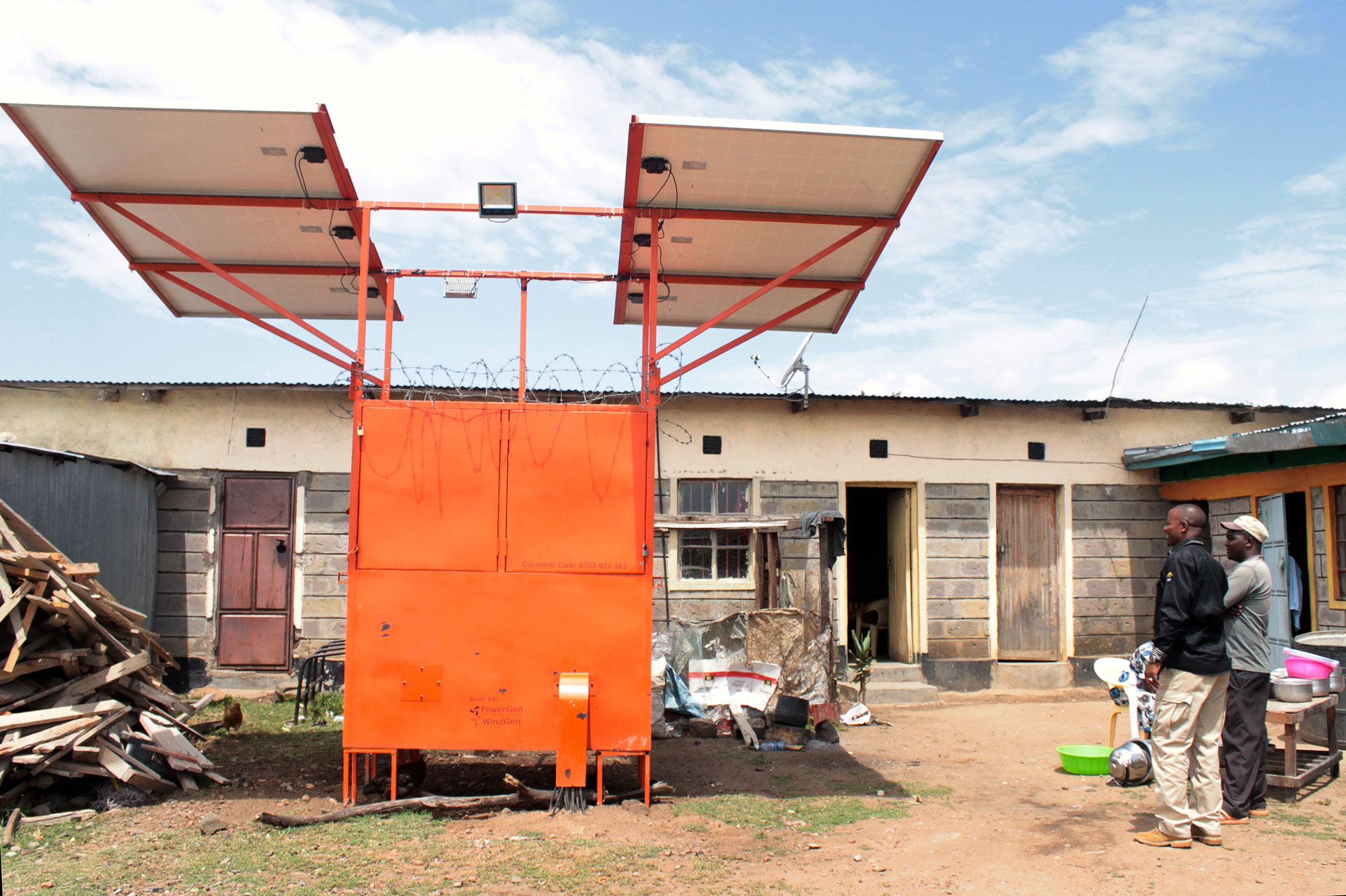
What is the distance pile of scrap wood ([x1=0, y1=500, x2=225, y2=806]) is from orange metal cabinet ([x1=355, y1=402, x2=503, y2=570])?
199 cm

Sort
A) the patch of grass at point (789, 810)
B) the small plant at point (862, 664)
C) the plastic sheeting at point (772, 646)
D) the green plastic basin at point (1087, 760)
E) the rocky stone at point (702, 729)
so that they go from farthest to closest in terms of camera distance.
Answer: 1. the small plant at point (862, 664)
2. the plastic sheeting at point (772, 646)
3. the rocky stone at point (702, 729)
4. the green plastic basin at point (1087, 760)
5. the patch of grass at point (789, 810)

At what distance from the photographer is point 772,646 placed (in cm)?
955

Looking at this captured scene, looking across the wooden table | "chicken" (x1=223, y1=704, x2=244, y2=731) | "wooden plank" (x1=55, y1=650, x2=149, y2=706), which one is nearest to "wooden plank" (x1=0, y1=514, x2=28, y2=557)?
"wooden plank" (x1=55, y1=650, x2=149, y2=706)

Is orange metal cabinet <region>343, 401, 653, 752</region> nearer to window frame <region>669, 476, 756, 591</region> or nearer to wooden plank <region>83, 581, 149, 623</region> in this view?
wooden plank <region>83, 581, 149, 623</region>

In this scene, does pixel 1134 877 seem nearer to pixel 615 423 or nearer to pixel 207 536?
pixel 615 423

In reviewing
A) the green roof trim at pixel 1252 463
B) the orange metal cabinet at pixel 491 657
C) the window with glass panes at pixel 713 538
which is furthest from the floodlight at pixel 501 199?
the green roof trim at pixel 1252 463

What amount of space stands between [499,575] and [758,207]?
10.7ft

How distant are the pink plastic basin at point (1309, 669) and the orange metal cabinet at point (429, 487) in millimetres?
6069

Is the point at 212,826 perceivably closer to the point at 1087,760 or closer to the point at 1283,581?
the point at 1087,760

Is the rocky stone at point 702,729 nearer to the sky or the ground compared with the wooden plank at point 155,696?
nearer to the ground

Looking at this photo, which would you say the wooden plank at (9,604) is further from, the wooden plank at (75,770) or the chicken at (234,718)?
the chicken at (234,718)

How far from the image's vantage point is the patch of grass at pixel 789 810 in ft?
19.0

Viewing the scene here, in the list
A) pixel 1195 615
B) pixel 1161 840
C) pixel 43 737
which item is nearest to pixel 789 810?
pixel 1161 840

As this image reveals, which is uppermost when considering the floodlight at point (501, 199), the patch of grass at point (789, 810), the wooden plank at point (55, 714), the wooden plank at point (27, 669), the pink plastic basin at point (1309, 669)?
the floodlight at point (501, 199)
